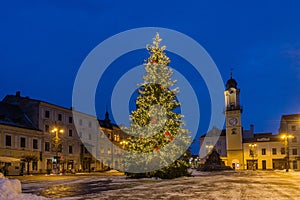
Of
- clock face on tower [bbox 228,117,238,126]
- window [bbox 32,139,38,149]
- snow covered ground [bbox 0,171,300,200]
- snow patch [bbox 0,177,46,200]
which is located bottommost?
snow covered ground [bbox 0,171,300,200]

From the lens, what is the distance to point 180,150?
29.4m

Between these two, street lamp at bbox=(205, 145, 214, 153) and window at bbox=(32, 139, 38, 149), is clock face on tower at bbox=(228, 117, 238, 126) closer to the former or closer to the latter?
street lamp at bbox=(205, 145, 214, 153)

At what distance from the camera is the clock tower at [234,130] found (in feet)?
299

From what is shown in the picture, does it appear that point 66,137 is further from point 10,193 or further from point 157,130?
point 10,193

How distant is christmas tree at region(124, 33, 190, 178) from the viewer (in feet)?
93.8

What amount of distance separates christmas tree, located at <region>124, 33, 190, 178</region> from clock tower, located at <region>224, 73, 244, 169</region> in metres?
63.6

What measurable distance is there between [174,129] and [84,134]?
1763 inches

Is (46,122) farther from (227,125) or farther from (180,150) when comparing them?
(227,125)

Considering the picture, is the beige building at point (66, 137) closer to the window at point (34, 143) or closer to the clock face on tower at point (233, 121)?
the window at point (34, 143)

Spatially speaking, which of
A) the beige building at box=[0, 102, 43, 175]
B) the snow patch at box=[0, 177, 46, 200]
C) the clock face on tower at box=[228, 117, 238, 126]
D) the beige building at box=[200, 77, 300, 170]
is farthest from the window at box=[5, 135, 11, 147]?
the clock face on tower at box=[228, 117, 238, 126]

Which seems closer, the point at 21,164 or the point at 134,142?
the point at 134,142

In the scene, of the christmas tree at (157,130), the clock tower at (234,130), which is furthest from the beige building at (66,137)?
the clock tower at (234,130)

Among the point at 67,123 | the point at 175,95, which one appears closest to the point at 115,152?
the point at 67,123

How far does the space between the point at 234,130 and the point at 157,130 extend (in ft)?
219
